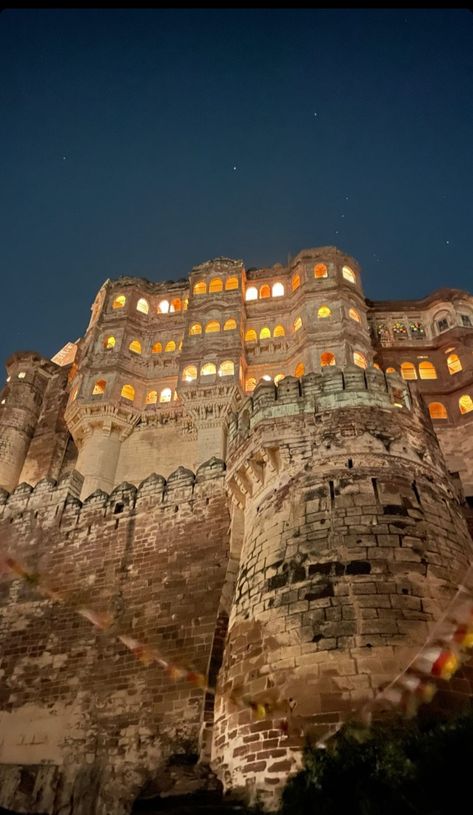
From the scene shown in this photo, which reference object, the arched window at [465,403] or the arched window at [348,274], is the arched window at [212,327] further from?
the arched window at [465,403]

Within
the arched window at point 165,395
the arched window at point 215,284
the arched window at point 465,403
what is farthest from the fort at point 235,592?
the arched window at point 215,284

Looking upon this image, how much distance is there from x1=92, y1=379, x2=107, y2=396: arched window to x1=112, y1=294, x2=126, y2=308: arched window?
7.14 meters

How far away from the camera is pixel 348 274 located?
118 ft

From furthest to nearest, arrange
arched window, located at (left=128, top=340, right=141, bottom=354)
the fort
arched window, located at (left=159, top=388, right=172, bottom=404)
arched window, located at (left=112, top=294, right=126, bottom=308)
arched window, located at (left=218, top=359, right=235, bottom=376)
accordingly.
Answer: arched window, located at (left=112, top=294, right=126, bottom=308), arched window, located at (left=128, top=340, right=141, bottom=354), arched window, located at (left=159, top=388, right=172, bottom=404), arched window, located at (left=218, top=359, right=235, bottom=376), the fort

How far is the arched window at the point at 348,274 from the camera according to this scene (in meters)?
35.5

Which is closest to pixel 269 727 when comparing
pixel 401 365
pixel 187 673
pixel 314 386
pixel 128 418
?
pixel 187 673

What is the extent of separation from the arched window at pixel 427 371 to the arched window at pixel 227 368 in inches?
430

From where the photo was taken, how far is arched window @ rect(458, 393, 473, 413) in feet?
100

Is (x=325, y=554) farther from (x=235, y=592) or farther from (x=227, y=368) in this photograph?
(x=227, y=368)

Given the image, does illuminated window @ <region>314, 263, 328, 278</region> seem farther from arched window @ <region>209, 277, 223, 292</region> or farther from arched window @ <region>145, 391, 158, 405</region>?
arched window @ <region>145, 391, 158, 405</region>

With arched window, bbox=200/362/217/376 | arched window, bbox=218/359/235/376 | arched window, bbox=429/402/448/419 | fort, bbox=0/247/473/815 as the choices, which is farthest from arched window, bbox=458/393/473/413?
fort, bbox=0/247/473/815

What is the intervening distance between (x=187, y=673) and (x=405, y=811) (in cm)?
680

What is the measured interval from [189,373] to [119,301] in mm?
9486

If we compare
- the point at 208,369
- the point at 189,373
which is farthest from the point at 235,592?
the point at 189,373
